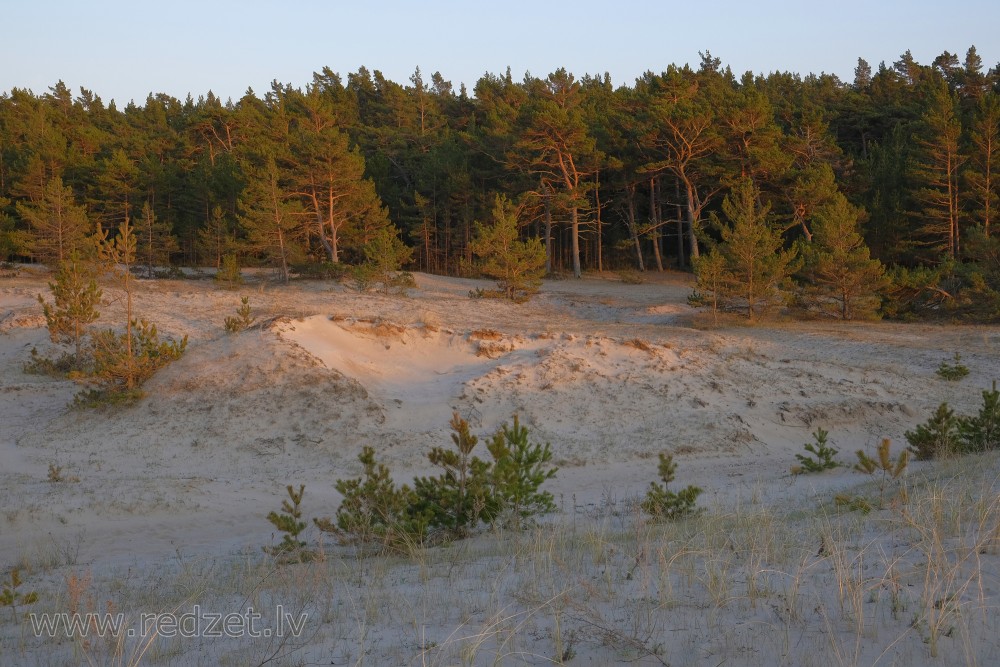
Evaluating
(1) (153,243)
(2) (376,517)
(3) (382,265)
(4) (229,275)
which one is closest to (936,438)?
(2) (376,517)

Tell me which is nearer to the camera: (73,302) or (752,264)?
(73,302)

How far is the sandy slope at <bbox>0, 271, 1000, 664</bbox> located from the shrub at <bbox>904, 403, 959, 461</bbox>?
1.82 meters

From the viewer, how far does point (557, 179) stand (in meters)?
36.8

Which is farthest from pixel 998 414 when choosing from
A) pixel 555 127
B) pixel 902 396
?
pixel 555 127

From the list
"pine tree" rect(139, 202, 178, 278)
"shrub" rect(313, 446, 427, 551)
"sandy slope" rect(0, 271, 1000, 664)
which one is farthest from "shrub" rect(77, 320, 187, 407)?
"pine tree" rect(139, 202, 178, 278)

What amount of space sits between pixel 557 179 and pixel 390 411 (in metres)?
25.0

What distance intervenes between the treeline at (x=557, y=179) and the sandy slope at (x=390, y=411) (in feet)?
27.9

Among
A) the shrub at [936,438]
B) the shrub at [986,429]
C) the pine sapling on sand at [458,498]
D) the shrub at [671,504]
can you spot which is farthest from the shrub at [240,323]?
the shrub at [986,429]

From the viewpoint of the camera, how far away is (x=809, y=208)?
32969 mm

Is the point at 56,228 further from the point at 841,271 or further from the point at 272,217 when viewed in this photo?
the point at 841,271

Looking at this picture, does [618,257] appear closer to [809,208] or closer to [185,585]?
[809,208]

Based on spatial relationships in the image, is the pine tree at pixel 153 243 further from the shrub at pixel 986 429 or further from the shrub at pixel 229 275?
the shrub at pixel 986 429

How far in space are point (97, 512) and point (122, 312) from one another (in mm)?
13221

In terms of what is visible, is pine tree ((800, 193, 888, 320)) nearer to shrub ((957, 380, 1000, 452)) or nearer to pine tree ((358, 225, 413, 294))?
shrub ((957, 380, 1000, 452))
